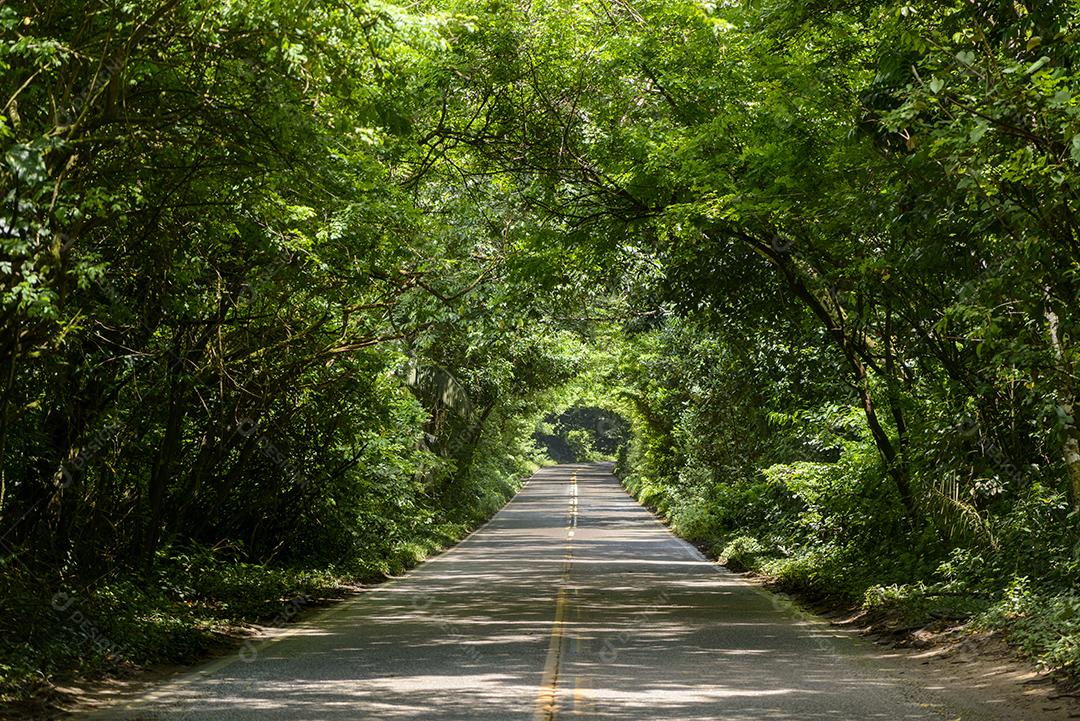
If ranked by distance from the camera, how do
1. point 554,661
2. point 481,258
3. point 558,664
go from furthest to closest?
point 481,258 < point 554,661 < point 558,664

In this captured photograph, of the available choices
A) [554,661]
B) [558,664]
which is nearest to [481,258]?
[554,661]

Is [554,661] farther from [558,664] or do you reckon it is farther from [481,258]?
[481,258]

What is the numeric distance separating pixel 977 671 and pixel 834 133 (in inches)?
257

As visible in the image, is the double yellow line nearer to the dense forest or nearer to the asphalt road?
the asphalt road

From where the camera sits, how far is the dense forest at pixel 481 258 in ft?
30.0

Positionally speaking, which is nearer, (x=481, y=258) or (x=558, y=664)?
(x=558, y=664)

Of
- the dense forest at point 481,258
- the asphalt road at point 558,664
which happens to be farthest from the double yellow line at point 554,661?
the dense forest at point 481,258

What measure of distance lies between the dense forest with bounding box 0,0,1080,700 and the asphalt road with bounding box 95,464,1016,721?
1.19m

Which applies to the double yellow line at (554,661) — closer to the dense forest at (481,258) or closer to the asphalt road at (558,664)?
the asphalt road at (558,664)

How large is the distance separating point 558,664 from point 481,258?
10.0 meters

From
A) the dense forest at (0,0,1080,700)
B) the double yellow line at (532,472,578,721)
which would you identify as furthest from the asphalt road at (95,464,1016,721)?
the dense forest at (0,0,1080,700)

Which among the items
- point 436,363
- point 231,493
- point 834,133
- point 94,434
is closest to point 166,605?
point 94,434

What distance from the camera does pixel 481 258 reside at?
19797 millimetres

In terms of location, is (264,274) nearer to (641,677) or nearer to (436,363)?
(641,677)
